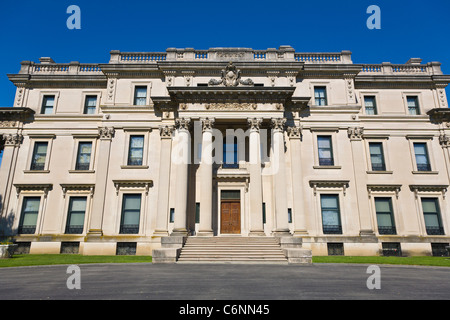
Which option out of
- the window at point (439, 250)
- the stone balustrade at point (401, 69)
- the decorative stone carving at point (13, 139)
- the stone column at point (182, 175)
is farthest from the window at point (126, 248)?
the stone balustrade at point (401, 69)

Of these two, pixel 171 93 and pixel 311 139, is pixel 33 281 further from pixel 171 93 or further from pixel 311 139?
pixel 311 139

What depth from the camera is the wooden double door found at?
24638 mm

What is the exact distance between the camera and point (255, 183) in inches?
881

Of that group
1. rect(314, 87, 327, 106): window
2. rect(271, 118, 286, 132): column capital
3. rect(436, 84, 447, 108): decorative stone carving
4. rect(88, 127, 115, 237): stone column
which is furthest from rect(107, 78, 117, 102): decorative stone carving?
rect(436, 84, 447, 108): decorative stone carving

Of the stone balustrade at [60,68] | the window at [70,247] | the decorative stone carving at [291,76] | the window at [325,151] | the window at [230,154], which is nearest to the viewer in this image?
the window at [70,247]

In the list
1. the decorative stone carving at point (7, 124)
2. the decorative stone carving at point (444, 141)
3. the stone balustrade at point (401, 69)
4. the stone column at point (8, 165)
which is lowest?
the stone column at point (8, 165)

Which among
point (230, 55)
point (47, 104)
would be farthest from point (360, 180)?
point (47, 104)

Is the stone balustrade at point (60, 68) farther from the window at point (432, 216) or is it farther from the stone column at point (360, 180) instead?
the window at point (432, 216)

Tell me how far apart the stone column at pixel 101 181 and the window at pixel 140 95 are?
12.0 feet

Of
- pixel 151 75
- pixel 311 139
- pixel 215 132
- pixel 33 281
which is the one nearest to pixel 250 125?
pixel 215 132

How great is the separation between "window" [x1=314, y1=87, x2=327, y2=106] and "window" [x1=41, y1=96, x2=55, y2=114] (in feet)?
84.9

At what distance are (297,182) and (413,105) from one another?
14825 millimetres

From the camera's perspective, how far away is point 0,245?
18438 mm

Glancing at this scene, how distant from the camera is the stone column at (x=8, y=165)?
25.2 meters
